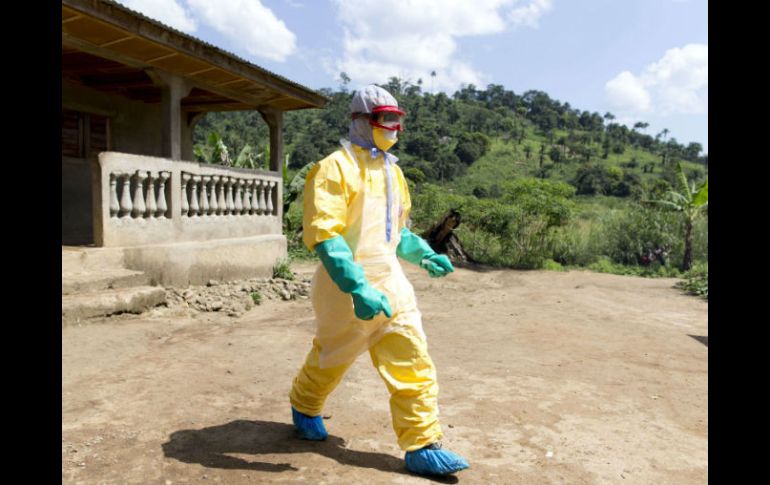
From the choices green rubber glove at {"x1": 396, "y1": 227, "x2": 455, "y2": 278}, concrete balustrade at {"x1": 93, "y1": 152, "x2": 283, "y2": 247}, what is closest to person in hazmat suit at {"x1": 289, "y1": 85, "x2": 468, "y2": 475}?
green rubber glove at {"x1": 396, "y1": 227, "x2": 455, "y2": 278}

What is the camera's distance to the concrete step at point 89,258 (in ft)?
21.3

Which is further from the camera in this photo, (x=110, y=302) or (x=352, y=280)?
(x=110, y=302)

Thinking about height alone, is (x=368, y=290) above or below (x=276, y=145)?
below

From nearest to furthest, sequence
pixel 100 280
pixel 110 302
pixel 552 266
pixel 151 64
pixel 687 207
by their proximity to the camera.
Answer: pixel 110 302 < pixel 100 280 < pixel 151 64 < pixel 552 266 < pixel 687 207

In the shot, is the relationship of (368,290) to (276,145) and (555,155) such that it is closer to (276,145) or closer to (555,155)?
(276,145)

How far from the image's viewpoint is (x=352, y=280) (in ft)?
8.98

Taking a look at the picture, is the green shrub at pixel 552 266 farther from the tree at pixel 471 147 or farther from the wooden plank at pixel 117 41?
the tree at pixel 471 147

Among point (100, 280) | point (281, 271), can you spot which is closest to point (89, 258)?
point (100, 280)

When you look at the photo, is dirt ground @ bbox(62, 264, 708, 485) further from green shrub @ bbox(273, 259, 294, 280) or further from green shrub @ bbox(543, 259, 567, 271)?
green shrub @ bbox(543, 259, 567, 271)

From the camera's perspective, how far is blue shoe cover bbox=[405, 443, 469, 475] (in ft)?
9.36

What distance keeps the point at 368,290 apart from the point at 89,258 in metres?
5.16
